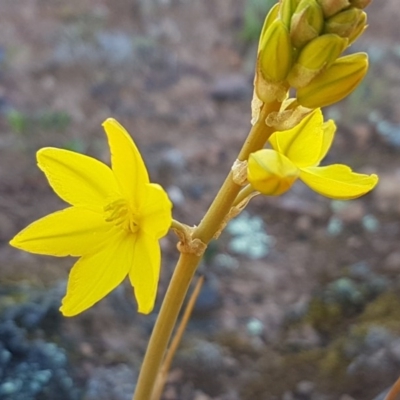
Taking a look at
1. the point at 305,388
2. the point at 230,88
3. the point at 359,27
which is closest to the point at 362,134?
the point at 230,88

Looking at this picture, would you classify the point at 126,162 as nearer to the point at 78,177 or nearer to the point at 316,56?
the point at 78,177

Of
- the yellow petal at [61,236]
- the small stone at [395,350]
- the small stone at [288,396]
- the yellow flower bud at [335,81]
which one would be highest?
the yellow flower bud at [335,81]

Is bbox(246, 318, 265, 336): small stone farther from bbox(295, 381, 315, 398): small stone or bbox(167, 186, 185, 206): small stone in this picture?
bbox(167, 186, 185, 206): small stone

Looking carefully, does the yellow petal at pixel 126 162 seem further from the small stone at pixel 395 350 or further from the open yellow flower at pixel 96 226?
the small stone at pixel 395 350

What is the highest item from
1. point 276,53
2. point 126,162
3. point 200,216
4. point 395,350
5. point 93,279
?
point 276,53

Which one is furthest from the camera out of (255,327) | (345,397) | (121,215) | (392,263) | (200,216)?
(200,216)

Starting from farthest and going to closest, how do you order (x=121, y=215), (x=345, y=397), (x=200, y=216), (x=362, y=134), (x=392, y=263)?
(x=362, y=134)
(x=200, y=216)
(x=392, y=263)
(x=345, y=397)
(x=121, y=215)

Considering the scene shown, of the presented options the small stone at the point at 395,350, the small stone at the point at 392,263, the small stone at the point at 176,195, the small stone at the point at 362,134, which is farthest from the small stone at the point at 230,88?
the small stone at the point at 395,350
